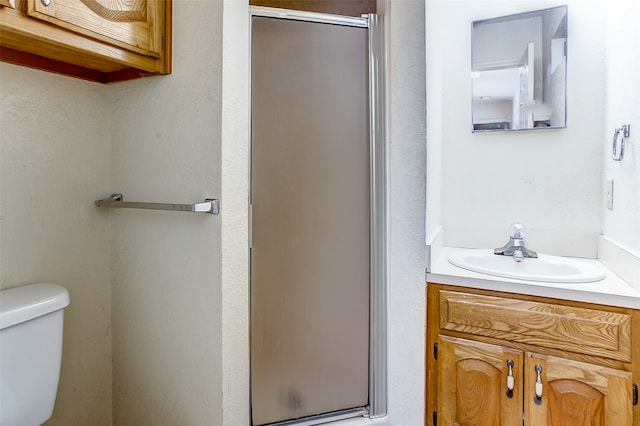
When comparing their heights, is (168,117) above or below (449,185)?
above

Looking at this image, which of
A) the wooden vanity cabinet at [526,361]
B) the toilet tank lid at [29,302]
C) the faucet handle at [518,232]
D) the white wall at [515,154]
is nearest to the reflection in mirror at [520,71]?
the white wall at [515,154]

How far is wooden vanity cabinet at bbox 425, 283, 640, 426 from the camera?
1.10 metres

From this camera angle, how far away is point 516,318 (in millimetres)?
1215

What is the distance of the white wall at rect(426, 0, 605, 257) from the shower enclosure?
14.1 inches

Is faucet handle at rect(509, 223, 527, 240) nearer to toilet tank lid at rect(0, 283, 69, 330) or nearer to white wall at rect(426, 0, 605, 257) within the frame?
white wall at rect(426, 0, 605, 257)

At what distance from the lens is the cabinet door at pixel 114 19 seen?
0.85m

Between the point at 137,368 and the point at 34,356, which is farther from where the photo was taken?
the point at 137,368

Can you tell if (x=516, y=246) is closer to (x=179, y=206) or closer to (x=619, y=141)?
(x=619, y=141)

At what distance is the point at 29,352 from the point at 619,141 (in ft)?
6.65

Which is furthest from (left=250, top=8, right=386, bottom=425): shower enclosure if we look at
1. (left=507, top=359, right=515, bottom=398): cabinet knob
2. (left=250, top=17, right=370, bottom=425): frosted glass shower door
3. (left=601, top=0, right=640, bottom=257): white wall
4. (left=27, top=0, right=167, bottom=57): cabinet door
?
(left=601, top=0, right=640, bottom=257): white wall

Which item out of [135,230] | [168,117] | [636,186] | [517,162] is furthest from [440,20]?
[135,230]

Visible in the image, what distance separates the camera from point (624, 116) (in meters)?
1.33

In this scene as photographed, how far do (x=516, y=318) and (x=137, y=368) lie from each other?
1299mm

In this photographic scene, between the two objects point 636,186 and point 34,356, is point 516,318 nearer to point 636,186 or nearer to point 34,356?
point 636,186
